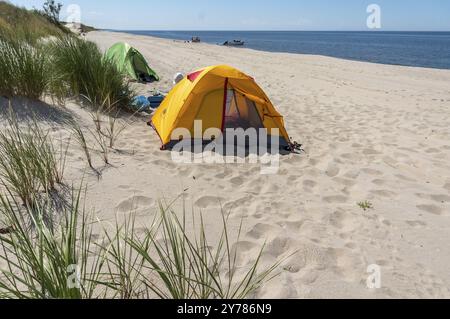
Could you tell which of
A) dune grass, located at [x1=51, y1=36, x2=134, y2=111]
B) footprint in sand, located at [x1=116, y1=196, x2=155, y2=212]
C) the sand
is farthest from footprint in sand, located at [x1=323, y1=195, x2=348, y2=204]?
dune grass, located at [x1=51, y1=36, x2=134, y2=111]

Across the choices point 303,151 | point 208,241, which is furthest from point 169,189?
point 303,151

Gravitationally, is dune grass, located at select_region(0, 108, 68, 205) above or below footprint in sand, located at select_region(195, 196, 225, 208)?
above

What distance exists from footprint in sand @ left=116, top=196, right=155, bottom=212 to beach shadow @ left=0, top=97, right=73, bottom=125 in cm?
247

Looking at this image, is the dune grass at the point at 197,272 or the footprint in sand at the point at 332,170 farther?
the footprint in sand at the point at 332,170

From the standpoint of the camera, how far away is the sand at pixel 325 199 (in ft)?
8.27

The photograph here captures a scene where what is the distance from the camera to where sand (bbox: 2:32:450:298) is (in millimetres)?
2521

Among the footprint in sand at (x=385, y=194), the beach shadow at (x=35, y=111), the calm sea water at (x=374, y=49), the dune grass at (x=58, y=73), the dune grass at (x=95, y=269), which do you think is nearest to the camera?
the dune grass at (x=95, y=269)

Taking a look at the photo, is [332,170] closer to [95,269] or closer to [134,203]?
[134,203]

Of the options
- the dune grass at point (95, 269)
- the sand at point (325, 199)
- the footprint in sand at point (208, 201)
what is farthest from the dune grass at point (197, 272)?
the footprint in sand at point (208, 201)

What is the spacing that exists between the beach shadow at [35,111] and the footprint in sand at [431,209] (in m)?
5.08

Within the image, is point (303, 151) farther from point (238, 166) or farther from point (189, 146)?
point (189, 146)

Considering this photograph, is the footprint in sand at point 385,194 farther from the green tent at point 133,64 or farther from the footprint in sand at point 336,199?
the green tent at point 133,64

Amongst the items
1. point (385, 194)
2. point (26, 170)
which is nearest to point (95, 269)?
point (26, 170)

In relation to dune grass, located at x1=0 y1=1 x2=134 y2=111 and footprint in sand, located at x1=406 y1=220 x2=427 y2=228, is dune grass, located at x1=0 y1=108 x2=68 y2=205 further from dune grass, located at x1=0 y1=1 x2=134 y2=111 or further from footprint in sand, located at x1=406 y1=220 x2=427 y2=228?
footprint in sand, located at x1=406 y1=220 x2=427 y2=228
